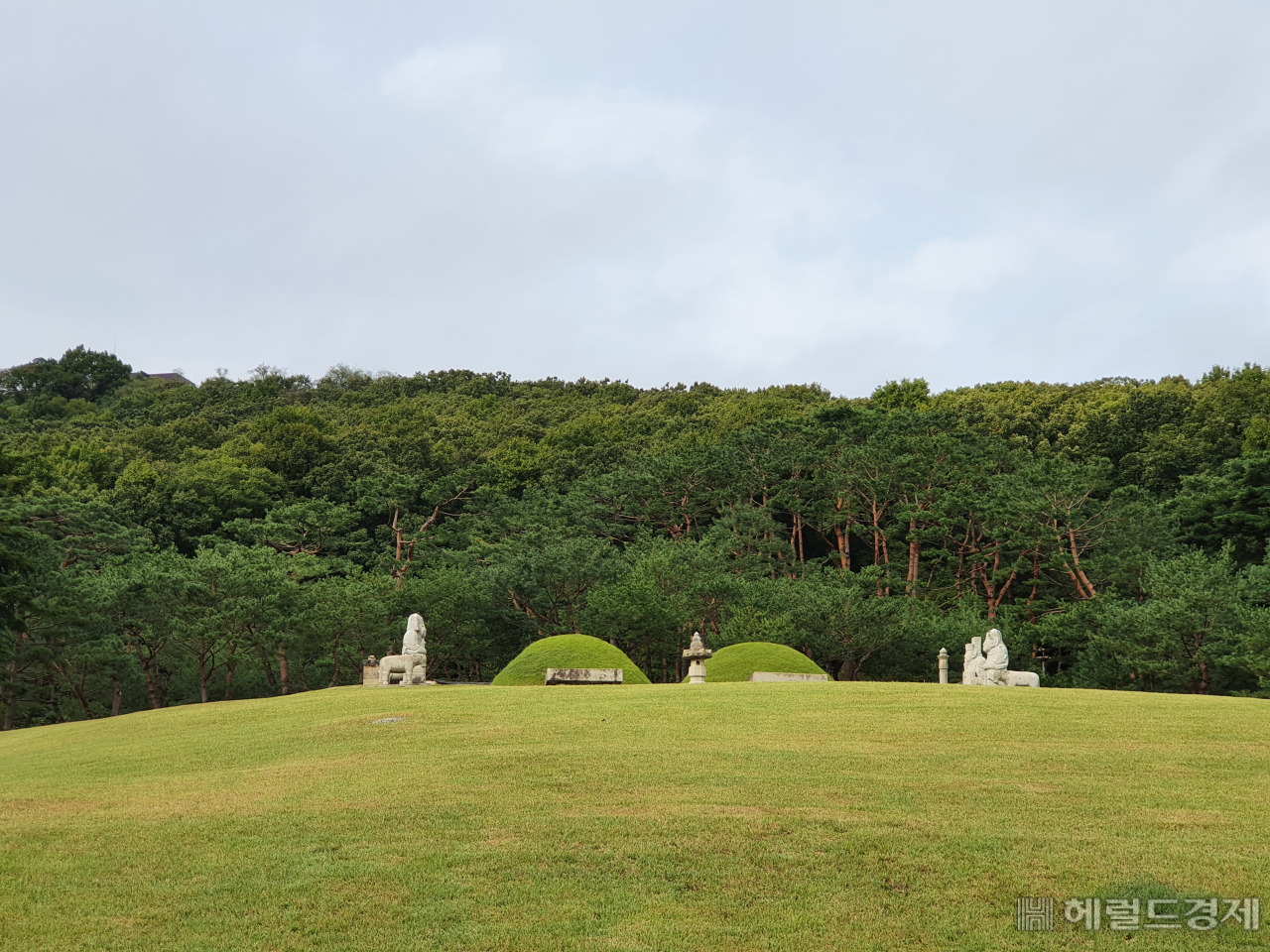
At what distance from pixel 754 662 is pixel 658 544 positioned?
2102cm

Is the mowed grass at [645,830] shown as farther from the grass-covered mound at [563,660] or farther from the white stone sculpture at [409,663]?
the white stone sculpture at [409,663]

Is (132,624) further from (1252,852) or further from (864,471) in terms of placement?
(1252,852)

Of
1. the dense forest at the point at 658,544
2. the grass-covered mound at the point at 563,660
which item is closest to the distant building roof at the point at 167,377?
the dense forest at the point at 658,544

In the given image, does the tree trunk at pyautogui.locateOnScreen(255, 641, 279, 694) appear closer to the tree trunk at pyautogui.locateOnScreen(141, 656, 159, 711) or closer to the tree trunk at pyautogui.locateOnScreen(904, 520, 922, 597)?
the tree trunk at pyautogui.locateOnScreen(141, 656, 159, 711)

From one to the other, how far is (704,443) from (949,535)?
58.6ft

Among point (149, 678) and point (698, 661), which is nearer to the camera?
point (698, 661)

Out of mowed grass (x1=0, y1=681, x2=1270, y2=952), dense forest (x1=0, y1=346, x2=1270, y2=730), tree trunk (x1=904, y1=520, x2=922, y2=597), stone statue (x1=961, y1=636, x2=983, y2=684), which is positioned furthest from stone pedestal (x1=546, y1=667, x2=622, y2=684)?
tree trunk (x1=904, y1=520, x2=922, y2=597)

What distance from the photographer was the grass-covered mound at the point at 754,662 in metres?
24.9

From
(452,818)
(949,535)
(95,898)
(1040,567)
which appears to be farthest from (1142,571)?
(95,898)

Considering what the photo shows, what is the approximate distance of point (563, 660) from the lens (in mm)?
24188

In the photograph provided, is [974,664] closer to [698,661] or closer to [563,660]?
[698,661]

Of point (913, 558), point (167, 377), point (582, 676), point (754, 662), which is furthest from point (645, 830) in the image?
point (167, 377)

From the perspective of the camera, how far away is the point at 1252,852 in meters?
8.80

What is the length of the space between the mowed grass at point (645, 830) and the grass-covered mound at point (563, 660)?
284 inches
